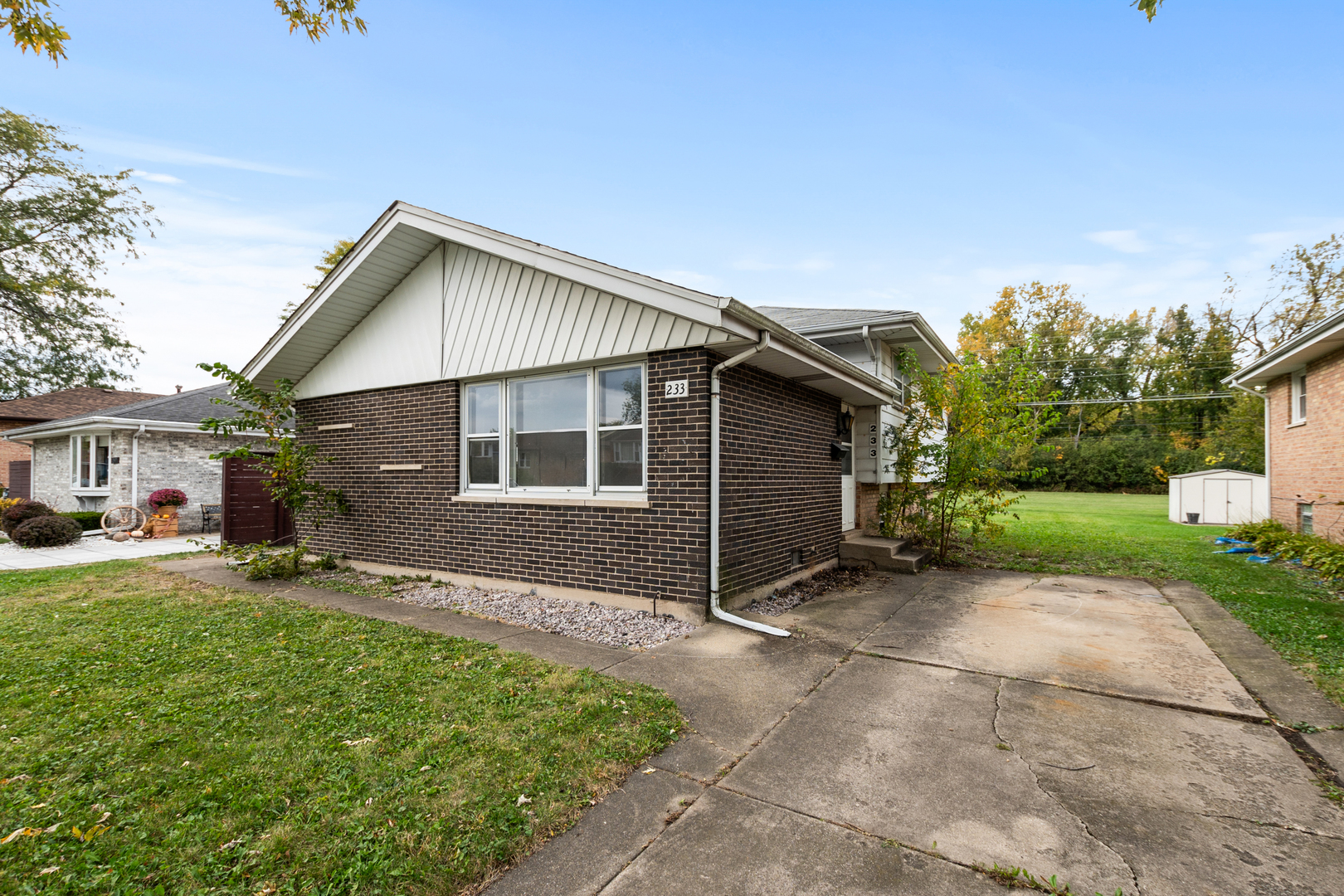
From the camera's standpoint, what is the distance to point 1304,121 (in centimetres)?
1187

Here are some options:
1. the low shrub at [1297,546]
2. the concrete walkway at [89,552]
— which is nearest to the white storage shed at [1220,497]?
the low shrub at [1297,546]

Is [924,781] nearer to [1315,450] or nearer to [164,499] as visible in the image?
[1315,450]

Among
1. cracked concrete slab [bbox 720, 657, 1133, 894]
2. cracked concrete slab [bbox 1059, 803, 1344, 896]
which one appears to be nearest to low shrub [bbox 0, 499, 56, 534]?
cracked concrete slab [bbox 720, 657, 1133, 894]

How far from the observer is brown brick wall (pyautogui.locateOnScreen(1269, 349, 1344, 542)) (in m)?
9.80

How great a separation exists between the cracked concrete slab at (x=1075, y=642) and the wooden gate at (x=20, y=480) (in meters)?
27.9

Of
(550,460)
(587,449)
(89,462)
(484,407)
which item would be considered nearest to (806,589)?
(587,449)

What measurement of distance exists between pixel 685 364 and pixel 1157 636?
16.7 feet

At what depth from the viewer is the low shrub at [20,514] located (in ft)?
40.5

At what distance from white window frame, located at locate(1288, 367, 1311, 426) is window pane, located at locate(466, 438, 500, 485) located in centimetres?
1522

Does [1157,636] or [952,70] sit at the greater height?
[952,70]

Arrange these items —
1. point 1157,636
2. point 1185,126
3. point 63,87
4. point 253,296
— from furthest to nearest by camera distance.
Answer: point 253,296
point 1185,126
point 63,87
point 1157,636

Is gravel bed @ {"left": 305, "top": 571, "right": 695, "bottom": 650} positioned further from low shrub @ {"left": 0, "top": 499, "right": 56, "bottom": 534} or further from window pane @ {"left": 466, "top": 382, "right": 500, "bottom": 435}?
low shrub @ {"left": 0, "top": 499, "right": 56, "bottom": 534}

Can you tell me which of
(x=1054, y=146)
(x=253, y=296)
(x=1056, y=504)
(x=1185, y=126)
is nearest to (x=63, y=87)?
(x=253, y=296)

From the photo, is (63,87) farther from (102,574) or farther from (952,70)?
(952,70)
